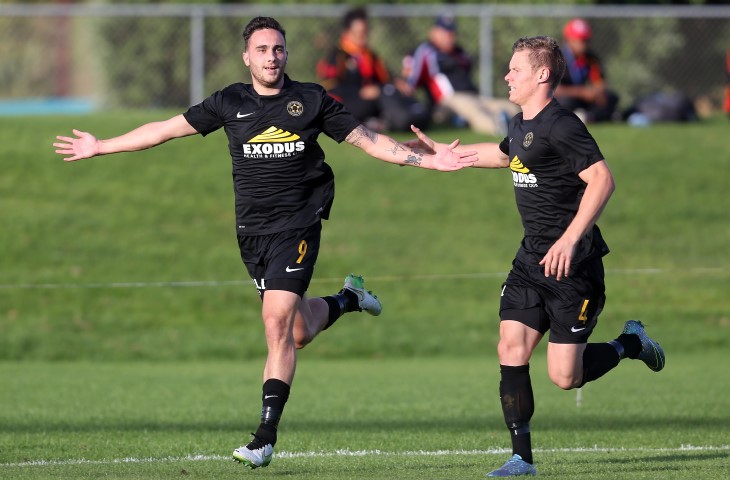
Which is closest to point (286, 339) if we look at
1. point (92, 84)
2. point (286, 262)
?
point (286, 262)

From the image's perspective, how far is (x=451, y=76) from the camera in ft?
71.4

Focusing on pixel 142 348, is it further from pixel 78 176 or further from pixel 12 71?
pixel 12 71

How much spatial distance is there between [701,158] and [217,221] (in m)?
8.10

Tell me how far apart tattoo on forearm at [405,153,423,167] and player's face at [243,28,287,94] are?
3.11 ft

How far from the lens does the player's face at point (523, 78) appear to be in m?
7.81

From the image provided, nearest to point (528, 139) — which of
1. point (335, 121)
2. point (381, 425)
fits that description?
point (335, 121)

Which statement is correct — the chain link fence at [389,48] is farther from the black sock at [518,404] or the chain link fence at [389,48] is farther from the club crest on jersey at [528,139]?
the black sock at [518,404]

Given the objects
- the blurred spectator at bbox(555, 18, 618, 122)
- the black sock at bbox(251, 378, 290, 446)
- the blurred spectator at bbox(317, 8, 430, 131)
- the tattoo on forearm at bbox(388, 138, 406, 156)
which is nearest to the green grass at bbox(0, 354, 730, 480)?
A: the black sock at bbox(251, 378, 290, 446)

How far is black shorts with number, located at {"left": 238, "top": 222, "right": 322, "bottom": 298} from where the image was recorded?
26.9 ft

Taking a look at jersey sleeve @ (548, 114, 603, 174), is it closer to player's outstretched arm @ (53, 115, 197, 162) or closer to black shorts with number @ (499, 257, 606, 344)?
black shorts with number @ (499, 257, 606, 344)

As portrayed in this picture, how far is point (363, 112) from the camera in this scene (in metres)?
20.7

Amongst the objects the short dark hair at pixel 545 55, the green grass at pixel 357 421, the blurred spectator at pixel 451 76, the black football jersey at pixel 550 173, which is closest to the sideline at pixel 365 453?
the green grass at pixel 357 421

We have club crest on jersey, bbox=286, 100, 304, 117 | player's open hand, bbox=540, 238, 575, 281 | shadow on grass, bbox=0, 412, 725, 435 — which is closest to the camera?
player's open hand, bbox=540, 238, 575, 281

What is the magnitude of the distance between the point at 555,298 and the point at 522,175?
75 centimetres
